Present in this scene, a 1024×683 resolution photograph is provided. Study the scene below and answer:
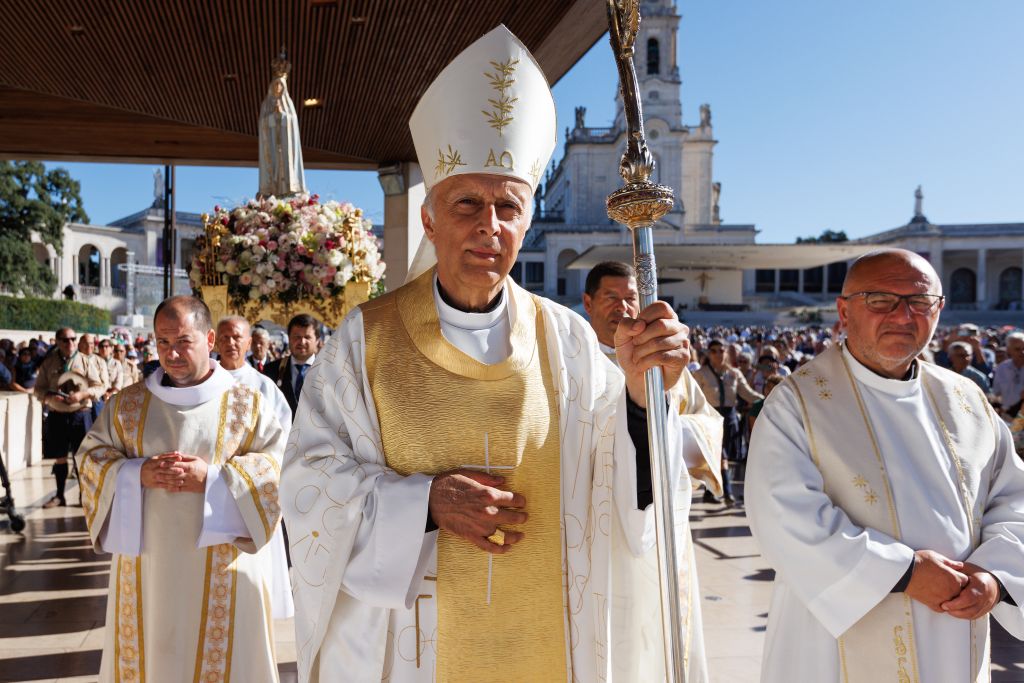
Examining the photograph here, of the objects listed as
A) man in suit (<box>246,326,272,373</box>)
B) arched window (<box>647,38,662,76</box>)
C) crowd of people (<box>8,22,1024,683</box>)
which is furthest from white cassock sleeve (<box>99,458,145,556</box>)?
arched window (<box>647,38,662,76</box>)

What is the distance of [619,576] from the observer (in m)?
2.30

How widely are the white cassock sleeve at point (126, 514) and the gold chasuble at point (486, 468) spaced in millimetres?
1578

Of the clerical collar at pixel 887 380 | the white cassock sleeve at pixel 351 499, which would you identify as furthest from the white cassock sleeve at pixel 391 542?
the clerical collar at pixel 887 380

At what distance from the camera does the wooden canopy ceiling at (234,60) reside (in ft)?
23.5

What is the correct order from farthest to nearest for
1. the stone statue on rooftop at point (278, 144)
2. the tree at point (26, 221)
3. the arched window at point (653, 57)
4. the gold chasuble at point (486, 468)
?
the arched window at point (653, 57) → the tree at point (26, 221) → the stone statue on rooftop at point (278, 144) → the gold chasuble at point (486, 468)

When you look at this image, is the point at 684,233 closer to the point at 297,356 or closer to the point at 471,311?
the point at 297,356

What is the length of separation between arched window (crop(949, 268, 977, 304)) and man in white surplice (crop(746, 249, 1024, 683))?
67.7m

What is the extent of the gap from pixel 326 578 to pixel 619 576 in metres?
0.83

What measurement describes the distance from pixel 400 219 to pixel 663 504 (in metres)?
10.3

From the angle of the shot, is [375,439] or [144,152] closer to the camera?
[375,439]

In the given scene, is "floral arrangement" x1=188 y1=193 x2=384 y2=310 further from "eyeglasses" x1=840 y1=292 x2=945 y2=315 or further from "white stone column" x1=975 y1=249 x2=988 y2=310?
"white stone column" x1=975 y1=249 x2=988 y2=310

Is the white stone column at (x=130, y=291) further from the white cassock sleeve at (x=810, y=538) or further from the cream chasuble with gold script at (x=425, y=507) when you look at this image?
the white cassock sleeve at (x=810, y=538)

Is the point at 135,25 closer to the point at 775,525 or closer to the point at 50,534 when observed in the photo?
the point at 50,534

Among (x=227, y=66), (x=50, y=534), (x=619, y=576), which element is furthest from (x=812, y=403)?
(x=227, y=66)
